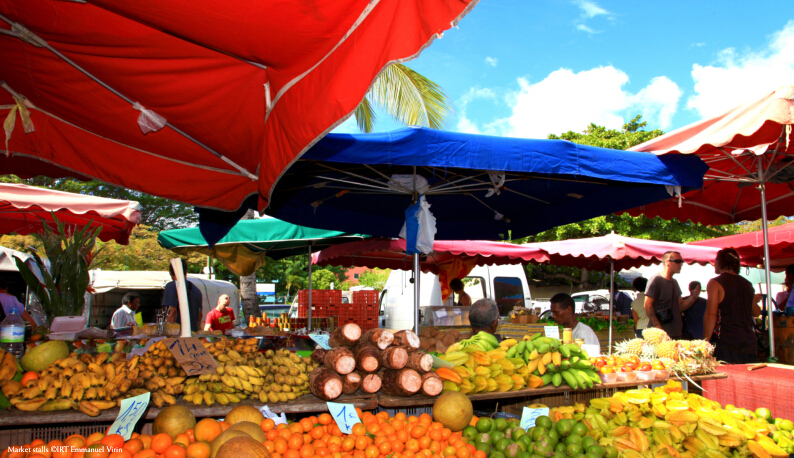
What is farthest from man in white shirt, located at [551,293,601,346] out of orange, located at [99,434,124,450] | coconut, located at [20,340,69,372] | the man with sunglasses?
coconut, located at [20,340,69,372]

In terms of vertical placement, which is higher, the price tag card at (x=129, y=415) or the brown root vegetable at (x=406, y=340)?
the brown root vegetable at (x=406, y=340)

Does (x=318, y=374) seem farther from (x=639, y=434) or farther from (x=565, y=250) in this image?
(x=565, y=250)

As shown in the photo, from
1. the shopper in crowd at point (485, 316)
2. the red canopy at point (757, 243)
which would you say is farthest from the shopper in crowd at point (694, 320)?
the shopper in crowd at point (485, 316)

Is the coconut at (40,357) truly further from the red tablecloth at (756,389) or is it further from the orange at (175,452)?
the red tablecloth at (756,389)

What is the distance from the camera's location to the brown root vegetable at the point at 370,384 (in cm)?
298

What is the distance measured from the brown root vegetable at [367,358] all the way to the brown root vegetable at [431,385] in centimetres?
32

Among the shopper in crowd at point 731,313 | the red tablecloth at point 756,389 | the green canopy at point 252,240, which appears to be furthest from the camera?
the green canopy at point 252,240

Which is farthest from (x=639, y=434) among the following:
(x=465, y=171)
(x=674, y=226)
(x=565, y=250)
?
(x=674, y=226)

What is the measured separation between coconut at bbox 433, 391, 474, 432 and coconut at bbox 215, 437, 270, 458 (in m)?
1.17

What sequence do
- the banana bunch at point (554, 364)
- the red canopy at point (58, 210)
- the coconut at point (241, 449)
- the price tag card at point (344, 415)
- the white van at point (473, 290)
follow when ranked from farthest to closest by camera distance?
the white van at point (473, 290) → the red canopy at point (58, 210) → the banana bunch at point (554, 364) → the price tag card at point (344, 415) → the coconut at point (241, 449)

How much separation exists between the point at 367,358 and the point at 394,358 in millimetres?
175

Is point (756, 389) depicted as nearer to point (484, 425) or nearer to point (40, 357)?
point (484, 425)

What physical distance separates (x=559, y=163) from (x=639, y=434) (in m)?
1.94

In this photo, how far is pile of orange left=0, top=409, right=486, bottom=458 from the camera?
86.4 inches
